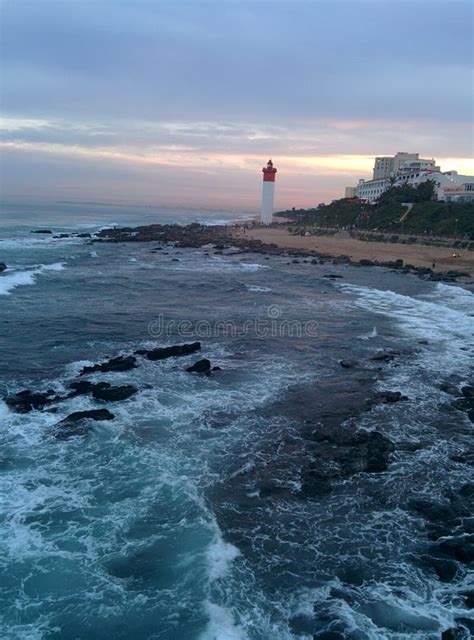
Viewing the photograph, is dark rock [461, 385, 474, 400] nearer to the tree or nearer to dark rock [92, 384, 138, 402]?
dark rock [92, 384, 138, 402]

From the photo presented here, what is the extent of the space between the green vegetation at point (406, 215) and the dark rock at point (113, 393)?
4169cm

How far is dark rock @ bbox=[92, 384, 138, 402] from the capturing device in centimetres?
1246

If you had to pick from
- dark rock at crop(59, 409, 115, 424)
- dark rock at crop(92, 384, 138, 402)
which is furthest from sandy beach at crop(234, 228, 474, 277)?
dark rock at crop(59, 409, 115, 424)

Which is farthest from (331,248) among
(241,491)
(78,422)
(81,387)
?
(241,491)

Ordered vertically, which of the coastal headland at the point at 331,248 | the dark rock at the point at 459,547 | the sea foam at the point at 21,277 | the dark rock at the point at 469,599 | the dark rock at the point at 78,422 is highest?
the coastal headland at the point at 331,248

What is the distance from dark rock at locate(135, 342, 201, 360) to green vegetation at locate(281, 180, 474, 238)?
37.7 m

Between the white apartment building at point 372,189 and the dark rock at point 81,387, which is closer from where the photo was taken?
the dark rock at point 81,387

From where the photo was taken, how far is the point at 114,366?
1459 cm

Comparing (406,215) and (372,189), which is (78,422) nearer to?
(406,215)

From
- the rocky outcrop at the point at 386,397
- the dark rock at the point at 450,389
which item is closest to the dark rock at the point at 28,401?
the rocky outcrop at the point at 386,397

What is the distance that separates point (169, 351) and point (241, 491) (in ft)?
26.3

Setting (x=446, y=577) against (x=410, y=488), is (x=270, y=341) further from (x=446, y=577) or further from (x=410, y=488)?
(x=446, y=577)

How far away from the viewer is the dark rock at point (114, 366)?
14281 mm

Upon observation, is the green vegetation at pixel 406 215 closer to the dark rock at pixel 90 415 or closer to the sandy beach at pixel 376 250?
the sandy beach at pixel 376 250
